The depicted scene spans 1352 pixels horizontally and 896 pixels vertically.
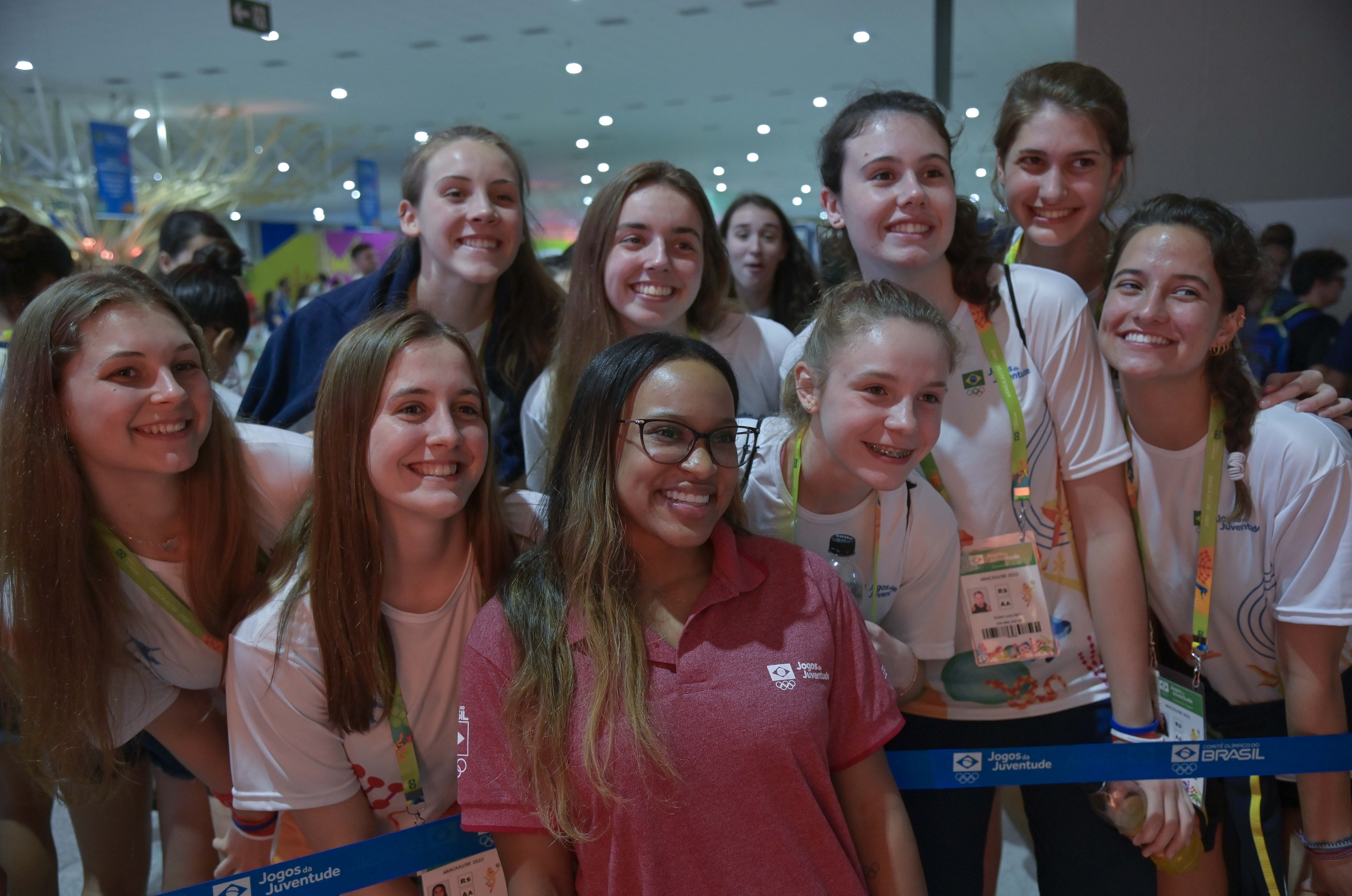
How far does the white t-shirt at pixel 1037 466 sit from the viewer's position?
211 cm

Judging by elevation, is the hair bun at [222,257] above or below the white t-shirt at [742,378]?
above

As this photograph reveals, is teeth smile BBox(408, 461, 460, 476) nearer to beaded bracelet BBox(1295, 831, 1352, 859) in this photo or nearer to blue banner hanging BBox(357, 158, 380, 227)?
beaded bracelet BBox(1295, 831, 1352, 859)

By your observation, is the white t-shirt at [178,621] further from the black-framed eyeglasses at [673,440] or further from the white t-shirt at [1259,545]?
the white t-shirt at [1259,545]

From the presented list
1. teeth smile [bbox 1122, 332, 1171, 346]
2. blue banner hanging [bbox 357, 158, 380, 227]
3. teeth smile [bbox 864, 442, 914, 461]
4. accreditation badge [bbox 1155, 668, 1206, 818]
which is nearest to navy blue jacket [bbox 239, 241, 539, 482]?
teeth smile [bbox 864, 442, 914, 461]

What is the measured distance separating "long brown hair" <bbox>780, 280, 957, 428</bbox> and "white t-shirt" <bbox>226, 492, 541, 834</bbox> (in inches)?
28.3

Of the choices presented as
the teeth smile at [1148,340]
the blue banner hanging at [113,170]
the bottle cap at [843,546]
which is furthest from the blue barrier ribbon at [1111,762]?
the blue banner hanging at [113,170]

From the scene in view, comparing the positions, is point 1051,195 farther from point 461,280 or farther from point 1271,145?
point 1271,145

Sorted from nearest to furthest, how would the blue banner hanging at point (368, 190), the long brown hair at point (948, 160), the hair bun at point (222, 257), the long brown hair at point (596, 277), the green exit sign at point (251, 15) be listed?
the long brown hair at point (948, 160) → the long brown hair at point (596, 277) → the hair bun at point (222, 257) → the green exit sign at point (251, 15) → the blue banner hanging at point (368, 190)

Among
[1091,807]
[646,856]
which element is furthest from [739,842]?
[1091,807]

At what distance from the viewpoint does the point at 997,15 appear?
876cm

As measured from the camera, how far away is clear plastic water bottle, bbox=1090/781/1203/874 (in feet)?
6.60

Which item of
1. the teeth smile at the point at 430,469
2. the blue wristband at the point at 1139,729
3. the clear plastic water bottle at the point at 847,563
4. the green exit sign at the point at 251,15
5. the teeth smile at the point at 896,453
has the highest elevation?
the green exit sign at the point at 251,15

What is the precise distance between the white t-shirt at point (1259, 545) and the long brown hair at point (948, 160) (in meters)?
0.55

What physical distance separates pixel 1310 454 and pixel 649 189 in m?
1.75
